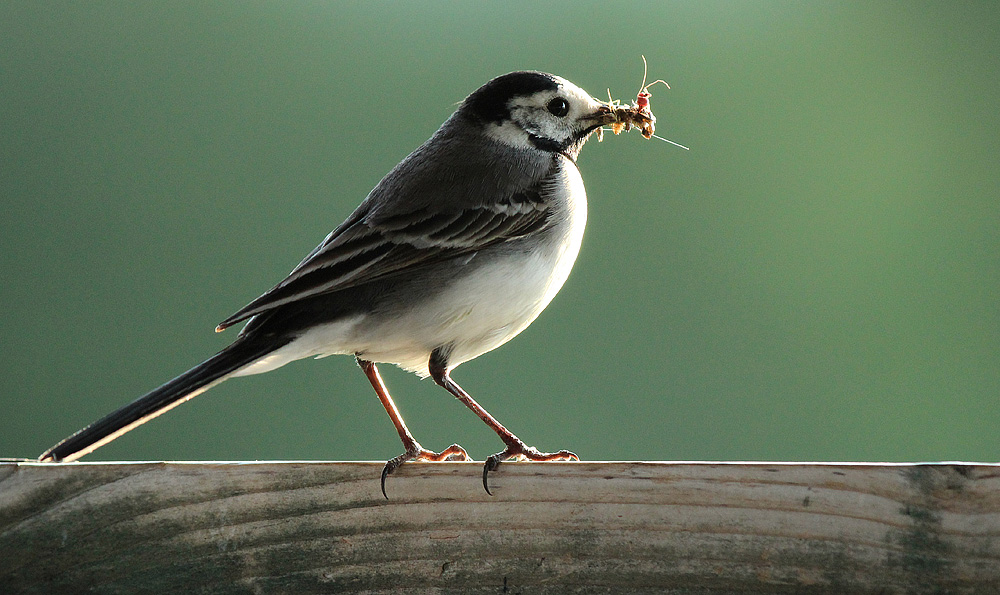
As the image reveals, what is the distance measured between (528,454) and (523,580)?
78cm

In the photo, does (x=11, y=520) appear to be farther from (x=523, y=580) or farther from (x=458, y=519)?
(x=523, y=580)

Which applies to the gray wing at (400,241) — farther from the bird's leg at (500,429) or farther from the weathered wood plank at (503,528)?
the weathered wood plank at (503,528)

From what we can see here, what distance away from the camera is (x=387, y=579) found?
6.68 feet

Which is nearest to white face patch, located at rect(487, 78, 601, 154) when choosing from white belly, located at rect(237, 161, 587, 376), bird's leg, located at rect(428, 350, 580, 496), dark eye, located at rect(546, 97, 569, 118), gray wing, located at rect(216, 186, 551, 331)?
dark eye, located at rect(546, 97, 569, 118)

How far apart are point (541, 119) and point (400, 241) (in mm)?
825

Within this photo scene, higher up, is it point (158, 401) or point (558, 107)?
point (558, 107)

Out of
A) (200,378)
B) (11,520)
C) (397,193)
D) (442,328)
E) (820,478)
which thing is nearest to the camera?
(820,478)

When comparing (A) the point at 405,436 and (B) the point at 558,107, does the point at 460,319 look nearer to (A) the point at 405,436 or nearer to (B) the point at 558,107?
(A) the point at 405,436

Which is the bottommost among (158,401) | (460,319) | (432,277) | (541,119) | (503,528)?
(503,528)

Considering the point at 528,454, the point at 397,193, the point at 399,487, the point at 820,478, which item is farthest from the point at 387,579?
the point at 397,193

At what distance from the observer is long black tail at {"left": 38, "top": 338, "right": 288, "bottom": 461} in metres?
2.07

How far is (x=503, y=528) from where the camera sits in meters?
2.02

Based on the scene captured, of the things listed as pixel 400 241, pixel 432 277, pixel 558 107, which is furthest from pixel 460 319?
pixel 558 107

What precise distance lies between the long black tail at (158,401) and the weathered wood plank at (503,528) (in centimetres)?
5
